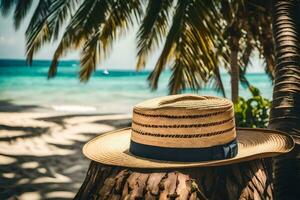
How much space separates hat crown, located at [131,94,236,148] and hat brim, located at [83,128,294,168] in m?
0.08

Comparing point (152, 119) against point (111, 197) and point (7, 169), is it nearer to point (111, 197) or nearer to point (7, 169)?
point (111, 197)

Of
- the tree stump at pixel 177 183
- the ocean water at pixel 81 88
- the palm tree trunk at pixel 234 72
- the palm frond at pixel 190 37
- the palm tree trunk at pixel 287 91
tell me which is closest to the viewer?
the tree stump at pixel 177 183

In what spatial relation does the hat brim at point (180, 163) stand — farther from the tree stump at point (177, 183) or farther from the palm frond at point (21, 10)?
the palm frond at point (21, 10)

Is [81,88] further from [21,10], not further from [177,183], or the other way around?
[177,183]

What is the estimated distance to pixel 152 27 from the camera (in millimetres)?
4309

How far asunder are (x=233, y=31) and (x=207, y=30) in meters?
2.50

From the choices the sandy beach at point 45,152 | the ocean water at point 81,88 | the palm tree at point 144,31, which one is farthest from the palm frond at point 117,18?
the ocean water at point 81,88

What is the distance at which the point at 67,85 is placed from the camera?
3994cm

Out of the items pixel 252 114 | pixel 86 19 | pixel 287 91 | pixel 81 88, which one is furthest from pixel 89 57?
pixel 81 88

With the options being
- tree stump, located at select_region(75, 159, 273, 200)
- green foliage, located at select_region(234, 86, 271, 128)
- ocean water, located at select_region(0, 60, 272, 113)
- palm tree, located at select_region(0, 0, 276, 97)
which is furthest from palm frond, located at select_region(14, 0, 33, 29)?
ocean water, located at select_region(0, 60, 272, 113)

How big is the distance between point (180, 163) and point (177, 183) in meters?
Result: 0.13

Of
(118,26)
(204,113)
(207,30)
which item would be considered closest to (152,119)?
(204,113)

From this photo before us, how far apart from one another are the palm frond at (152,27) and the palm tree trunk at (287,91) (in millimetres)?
1910

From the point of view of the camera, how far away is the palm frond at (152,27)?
163 inches
